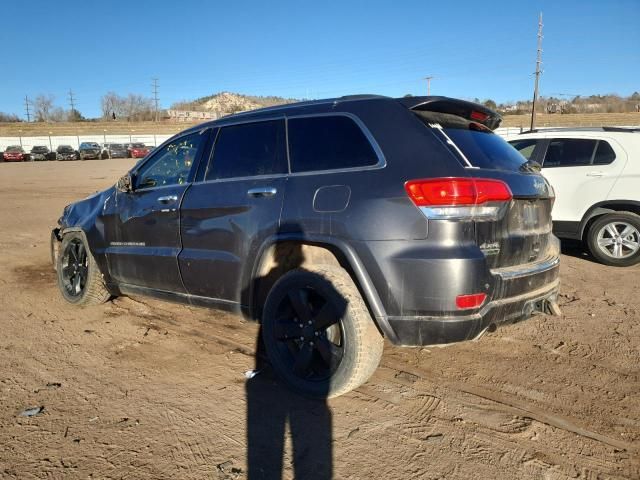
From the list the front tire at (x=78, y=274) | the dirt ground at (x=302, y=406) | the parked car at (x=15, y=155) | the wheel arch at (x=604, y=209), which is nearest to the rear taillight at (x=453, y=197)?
the dirt ground at (x=302, y=406)

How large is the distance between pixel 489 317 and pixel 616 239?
479 cm

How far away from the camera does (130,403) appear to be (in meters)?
3.06

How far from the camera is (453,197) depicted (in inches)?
104

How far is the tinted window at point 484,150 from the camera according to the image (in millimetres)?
2973

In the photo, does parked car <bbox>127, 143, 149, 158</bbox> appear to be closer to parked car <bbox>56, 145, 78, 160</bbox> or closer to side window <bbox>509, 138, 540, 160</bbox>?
parked car <bbox>56, 145, 78, 160</bbox>

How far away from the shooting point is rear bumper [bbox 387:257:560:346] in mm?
2691

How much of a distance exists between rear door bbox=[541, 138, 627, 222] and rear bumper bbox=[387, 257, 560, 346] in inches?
167

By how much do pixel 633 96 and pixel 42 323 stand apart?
8377 centimetres

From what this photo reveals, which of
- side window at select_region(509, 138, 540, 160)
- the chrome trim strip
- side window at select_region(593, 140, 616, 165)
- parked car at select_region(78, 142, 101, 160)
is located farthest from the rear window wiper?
parked car at select_region(78, 142, 101, 160)

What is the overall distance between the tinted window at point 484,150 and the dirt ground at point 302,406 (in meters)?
1.48

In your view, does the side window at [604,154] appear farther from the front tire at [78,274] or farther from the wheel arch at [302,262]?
the front tire at [78,274]

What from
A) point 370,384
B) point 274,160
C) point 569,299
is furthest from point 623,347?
point 274,160

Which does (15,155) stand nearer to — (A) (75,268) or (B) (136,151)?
(B) (136,151)

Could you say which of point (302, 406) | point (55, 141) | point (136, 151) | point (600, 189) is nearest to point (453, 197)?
point (302, 406)
